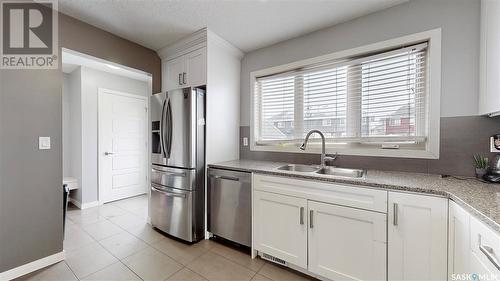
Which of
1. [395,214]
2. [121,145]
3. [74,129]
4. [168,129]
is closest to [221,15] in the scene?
[168,129]

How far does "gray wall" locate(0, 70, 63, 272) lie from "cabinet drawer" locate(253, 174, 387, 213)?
2.00 meters

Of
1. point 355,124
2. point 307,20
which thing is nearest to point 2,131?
point 307,20

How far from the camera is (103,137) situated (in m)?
3.58

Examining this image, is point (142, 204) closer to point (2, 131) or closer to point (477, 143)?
point (2, 131)

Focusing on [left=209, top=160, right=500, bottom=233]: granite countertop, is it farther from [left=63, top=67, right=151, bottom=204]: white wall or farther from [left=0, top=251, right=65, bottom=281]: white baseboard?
[left=63, top=67, right=151, bottom=204]: white wall

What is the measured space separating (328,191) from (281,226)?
56 centimetres

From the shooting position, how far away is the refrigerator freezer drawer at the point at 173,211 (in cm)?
220

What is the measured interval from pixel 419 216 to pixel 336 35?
184cm

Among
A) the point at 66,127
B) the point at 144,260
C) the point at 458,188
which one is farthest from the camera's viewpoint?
the point at 66,127

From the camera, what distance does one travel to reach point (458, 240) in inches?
43.4

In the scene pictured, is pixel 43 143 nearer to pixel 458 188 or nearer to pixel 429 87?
pixel 458 188

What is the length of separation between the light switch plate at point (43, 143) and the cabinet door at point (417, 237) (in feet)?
9.66

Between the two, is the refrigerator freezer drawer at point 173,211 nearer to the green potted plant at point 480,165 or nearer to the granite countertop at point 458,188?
the granite countertop at point 458,188

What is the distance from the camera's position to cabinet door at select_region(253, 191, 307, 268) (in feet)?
5.47
